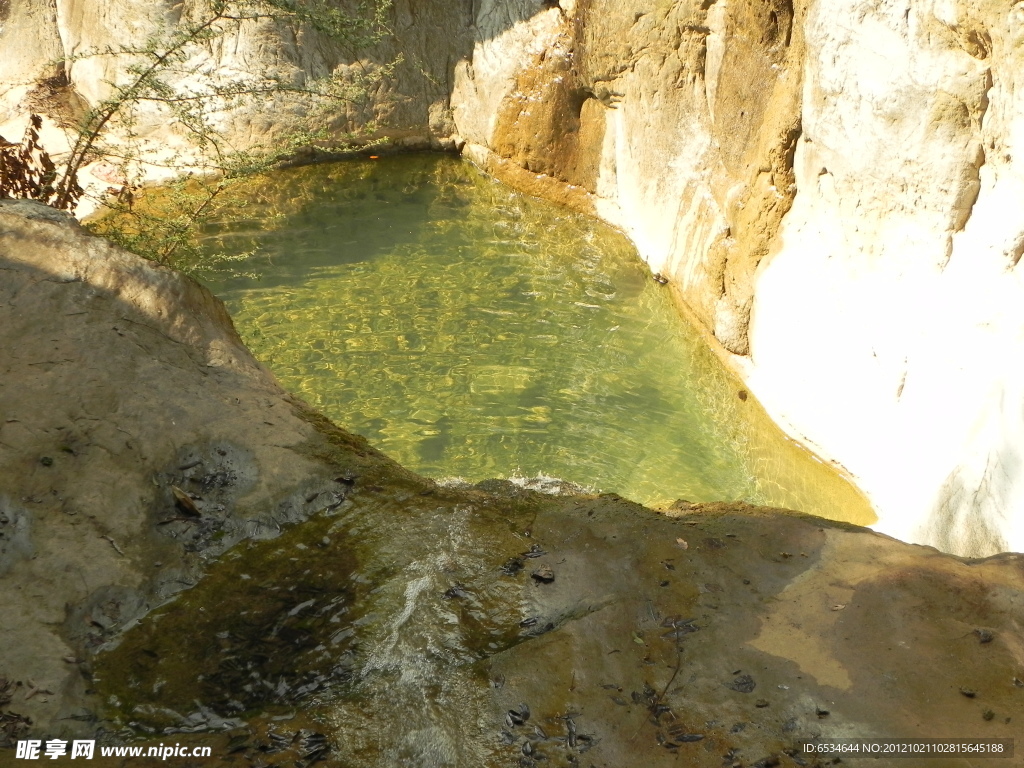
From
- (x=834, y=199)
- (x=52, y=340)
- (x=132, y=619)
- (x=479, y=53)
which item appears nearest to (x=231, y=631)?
(x=132, y=619)

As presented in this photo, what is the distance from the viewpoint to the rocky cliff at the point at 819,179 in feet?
16.6

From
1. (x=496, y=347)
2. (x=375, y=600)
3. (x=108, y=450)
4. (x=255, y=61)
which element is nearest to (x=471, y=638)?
(x=375, y=600)

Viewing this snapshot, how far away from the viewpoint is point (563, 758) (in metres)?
2.71

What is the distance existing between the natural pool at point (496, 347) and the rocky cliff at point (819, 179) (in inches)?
14.8

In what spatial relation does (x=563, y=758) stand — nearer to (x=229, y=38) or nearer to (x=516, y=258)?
(x=516, y=258)

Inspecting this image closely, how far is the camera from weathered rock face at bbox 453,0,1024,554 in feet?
16.4

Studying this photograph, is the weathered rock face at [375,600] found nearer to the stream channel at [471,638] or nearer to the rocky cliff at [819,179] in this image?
the stream channel at [471,638]

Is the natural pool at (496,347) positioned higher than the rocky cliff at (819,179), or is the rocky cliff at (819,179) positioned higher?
the rocky cliff at (819,179)

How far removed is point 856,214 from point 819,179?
0.51 meters

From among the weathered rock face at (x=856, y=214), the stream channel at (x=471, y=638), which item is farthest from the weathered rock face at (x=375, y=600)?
the weathered rock face at (x=856, y=214)

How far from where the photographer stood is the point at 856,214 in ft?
20.6

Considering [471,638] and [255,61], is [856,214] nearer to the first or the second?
[471,638]

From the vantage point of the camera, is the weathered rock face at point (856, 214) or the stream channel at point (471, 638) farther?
the weathered rock face at point (856, 214)

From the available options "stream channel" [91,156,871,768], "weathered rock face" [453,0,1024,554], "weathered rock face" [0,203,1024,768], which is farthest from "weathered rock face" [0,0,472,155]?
"stream channel" [91,156,871,768]
